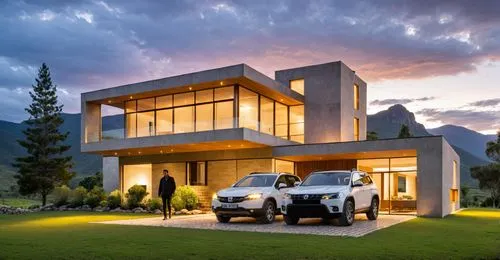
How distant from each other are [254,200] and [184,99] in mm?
12303

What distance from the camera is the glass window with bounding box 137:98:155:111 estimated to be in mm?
28916

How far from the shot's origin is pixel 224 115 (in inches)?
1009

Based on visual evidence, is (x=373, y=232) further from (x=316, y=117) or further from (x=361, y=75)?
(x=361, y=75)

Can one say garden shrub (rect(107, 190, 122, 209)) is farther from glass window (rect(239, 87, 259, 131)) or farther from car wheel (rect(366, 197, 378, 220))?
car wheel (rect(366, 197, 378, 220))

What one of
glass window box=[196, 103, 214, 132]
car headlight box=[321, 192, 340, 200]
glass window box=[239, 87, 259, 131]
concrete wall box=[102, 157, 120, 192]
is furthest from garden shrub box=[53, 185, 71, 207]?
car headlight box=[321, 192, 340, 200]

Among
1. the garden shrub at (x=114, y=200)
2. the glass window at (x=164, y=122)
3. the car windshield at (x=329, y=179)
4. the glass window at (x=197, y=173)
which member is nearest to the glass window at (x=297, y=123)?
the glass window at (x=197, y=173)

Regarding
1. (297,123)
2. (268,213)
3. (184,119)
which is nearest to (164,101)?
(184,119)

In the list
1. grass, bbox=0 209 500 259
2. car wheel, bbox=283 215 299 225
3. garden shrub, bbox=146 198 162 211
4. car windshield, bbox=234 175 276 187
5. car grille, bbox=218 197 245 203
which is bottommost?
garden shrub, bbox=146 198 162 211

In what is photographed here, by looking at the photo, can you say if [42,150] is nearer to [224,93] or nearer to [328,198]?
[224,93]

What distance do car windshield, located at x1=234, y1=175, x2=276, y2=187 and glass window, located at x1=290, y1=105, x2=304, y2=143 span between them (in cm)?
1300

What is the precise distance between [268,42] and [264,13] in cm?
615

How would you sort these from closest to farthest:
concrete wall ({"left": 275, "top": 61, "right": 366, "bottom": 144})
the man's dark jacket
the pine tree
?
the man's dark jacket
concrete wall ({"left": 275, "top": 61, "right": 366, "bottom": 144})
the pine tree

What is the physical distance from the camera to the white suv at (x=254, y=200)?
1645cm

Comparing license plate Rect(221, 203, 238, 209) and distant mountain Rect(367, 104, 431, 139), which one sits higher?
distant mountain Rect(367, 104, 431, 139)
